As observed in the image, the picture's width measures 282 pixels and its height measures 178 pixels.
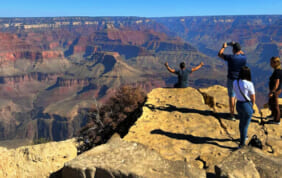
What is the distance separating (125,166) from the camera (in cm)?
448

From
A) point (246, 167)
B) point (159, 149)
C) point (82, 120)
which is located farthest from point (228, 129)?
point (82, 120)

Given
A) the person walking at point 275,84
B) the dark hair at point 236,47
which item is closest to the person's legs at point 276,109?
the person walking at point 275,84

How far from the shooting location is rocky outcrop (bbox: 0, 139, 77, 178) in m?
6.04

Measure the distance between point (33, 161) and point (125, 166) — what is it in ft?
10.5

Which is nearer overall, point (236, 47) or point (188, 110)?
point (236, 47)

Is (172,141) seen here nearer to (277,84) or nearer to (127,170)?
(127,170)

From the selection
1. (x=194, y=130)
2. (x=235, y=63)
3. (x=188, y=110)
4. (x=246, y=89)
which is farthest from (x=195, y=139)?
(x=235, y=63)

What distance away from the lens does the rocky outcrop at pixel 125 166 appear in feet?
14.4

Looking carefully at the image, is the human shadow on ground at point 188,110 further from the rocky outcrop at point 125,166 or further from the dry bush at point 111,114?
the rocky outcrop at point 125,166

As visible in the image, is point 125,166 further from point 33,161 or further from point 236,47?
point 236,47

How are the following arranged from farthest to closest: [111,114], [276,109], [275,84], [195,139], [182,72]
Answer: [111,114] < [182,72] < [276,109] < [275,84] < [195,139]

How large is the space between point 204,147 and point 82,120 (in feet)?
412

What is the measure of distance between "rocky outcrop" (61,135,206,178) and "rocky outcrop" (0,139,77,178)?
1697 mm

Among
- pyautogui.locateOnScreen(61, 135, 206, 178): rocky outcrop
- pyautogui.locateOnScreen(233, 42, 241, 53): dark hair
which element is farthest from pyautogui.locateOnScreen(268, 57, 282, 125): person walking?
pyautogui.locateOnScreen(61, 135, 206, 178): rocky outcrop
